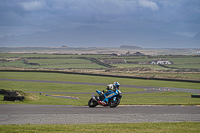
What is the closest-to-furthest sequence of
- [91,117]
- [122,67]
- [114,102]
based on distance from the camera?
[91,117] → [114,102] → [122,67]

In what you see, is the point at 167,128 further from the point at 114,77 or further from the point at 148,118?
A: the point at 114,77

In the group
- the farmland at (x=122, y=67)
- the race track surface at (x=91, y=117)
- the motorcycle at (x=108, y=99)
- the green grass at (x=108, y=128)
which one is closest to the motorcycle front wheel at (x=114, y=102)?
the motorcycle at (x=108, y=99)

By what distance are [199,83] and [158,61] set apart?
3879 inches

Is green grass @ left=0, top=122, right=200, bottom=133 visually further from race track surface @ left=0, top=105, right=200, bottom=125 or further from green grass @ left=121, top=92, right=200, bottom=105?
green grass @ left=121, top=92, right=200, bottom=105

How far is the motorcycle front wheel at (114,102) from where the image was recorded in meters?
21.7

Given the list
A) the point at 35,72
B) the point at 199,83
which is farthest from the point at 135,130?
the point at 35,72

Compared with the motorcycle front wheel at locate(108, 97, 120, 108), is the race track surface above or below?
below

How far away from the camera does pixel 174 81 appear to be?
7031cm

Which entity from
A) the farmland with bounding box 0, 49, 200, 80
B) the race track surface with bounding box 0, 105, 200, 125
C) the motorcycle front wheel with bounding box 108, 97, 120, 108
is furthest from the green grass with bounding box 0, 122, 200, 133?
the farmland with bounding box 0, 49, 200, 80

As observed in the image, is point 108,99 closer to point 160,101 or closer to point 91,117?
point 91,117

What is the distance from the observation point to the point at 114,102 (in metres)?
21.8

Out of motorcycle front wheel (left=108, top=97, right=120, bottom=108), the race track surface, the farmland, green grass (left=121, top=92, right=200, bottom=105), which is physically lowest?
green grass (left=121, top=92, right=200, bottom=105)

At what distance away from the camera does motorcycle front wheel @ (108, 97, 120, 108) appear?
21672mm

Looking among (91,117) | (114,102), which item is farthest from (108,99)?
(91,117)
